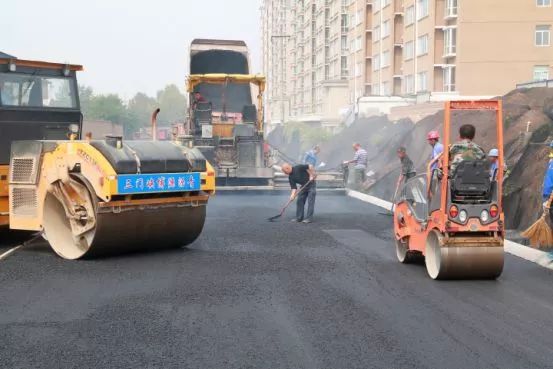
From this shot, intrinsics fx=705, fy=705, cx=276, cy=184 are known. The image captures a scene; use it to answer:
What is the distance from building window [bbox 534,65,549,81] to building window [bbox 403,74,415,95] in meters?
9.54

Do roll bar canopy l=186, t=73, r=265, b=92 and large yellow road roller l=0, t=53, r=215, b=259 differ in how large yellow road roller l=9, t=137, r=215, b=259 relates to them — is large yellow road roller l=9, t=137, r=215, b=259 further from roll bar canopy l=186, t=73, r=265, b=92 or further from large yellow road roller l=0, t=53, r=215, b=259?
roll bar canopy l=186, t=73, r=265, b=92

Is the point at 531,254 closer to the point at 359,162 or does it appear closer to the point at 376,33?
the point at 359,162

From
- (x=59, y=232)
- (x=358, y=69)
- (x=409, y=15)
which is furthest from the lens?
(x=358, y=69)

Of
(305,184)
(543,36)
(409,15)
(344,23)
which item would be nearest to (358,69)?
(344,23)

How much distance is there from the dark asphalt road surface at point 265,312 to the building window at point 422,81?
132 ft

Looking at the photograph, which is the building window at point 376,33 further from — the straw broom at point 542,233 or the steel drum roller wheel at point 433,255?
the steel drum roller wheel at point 433,255

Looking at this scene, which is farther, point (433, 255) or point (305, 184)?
point (305, 184)

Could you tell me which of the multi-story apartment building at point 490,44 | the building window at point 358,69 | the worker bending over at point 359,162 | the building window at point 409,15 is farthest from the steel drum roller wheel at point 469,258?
the building window at point 358,69

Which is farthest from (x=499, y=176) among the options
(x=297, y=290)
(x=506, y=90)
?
(x=506, y=90)

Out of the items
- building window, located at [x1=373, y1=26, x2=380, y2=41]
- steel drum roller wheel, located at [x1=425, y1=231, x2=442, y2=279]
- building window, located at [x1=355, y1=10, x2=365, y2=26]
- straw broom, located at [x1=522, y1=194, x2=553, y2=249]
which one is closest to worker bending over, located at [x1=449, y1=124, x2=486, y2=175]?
steel drum roller wheel, located at [x1=425, y1=231, x2=442, y2=279]

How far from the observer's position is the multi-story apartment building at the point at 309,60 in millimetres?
77812

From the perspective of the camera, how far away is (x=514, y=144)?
62.8ft

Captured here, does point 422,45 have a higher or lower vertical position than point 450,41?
higher

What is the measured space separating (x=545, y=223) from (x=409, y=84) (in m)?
44.8
